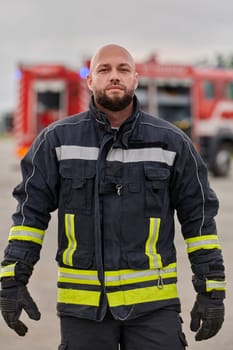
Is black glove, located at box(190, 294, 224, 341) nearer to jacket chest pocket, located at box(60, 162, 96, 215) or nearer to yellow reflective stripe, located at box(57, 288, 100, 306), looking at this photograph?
yellow reflective stripe, located at box(57, 288, 100, 306)

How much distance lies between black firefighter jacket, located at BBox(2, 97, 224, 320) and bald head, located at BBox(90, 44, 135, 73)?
0.60 feet

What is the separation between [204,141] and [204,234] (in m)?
13.8

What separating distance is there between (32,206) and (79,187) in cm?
20

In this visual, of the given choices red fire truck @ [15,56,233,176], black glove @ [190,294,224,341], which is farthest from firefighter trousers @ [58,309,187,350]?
red fire truck @ [15,56,233,176]

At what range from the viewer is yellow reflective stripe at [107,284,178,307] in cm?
269

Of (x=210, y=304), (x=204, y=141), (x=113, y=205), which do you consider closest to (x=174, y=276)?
(x=210, y=304)

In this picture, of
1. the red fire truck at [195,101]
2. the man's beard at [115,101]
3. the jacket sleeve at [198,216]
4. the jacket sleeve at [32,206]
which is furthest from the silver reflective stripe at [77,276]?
the red fire truck at [195,101]

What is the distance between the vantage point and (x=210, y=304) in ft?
9.12

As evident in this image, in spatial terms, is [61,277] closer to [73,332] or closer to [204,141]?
[73,332]

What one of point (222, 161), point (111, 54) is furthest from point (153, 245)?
point (222, 161)

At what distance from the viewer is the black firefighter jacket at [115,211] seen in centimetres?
269

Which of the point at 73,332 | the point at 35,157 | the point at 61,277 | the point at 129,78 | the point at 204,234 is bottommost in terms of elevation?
the point at 73,332

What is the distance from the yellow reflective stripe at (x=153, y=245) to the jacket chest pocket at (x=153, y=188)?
0.11ft

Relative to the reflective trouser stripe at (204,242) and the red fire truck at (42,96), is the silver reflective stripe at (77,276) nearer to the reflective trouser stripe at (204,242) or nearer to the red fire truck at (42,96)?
the reflective trouser stripe at (204,242)
